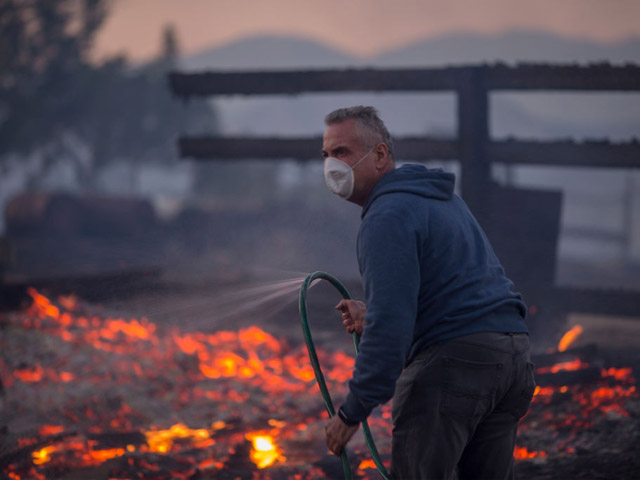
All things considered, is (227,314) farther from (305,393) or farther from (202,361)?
(305,393)

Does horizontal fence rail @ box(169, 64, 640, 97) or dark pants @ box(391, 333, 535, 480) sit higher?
horizontal fence rail @ box(169, 64, 640, 97)

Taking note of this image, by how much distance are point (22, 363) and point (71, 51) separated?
105ft

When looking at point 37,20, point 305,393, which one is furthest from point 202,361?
point 37,20

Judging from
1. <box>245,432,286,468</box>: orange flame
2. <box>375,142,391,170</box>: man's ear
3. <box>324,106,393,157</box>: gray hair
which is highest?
<box>324,106,393,157</box>: gray hair

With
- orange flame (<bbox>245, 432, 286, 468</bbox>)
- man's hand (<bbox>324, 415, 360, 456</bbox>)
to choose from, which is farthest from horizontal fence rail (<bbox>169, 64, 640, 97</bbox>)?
man's hand (<bbox>324, 415, 360, 456</bbox>)

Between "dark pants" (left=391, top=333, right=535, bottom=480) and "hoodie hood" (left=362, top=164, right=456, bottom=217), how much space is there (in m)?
0.63

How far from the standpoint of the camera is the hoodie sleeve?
2.55 metres

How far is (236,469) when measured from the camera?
4.98m

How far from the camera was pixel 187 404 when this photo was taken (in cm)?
685

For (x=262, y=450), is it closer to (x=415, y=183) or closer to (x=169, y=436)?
(x=169, y=436)

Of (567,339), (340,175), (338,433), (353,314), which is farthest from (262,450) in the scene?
(567,339)

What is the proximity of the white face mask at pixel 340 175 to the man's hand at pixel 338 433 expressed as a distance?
3.28 ft

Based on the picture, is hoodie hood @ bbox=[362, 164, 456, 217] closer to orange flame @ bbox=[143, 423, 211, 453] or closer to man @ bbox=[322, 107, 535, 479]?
man @ bbox=[322, 107, 535, 479]

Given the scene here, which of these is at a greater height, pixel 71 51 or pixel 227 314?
pixel 71 51
